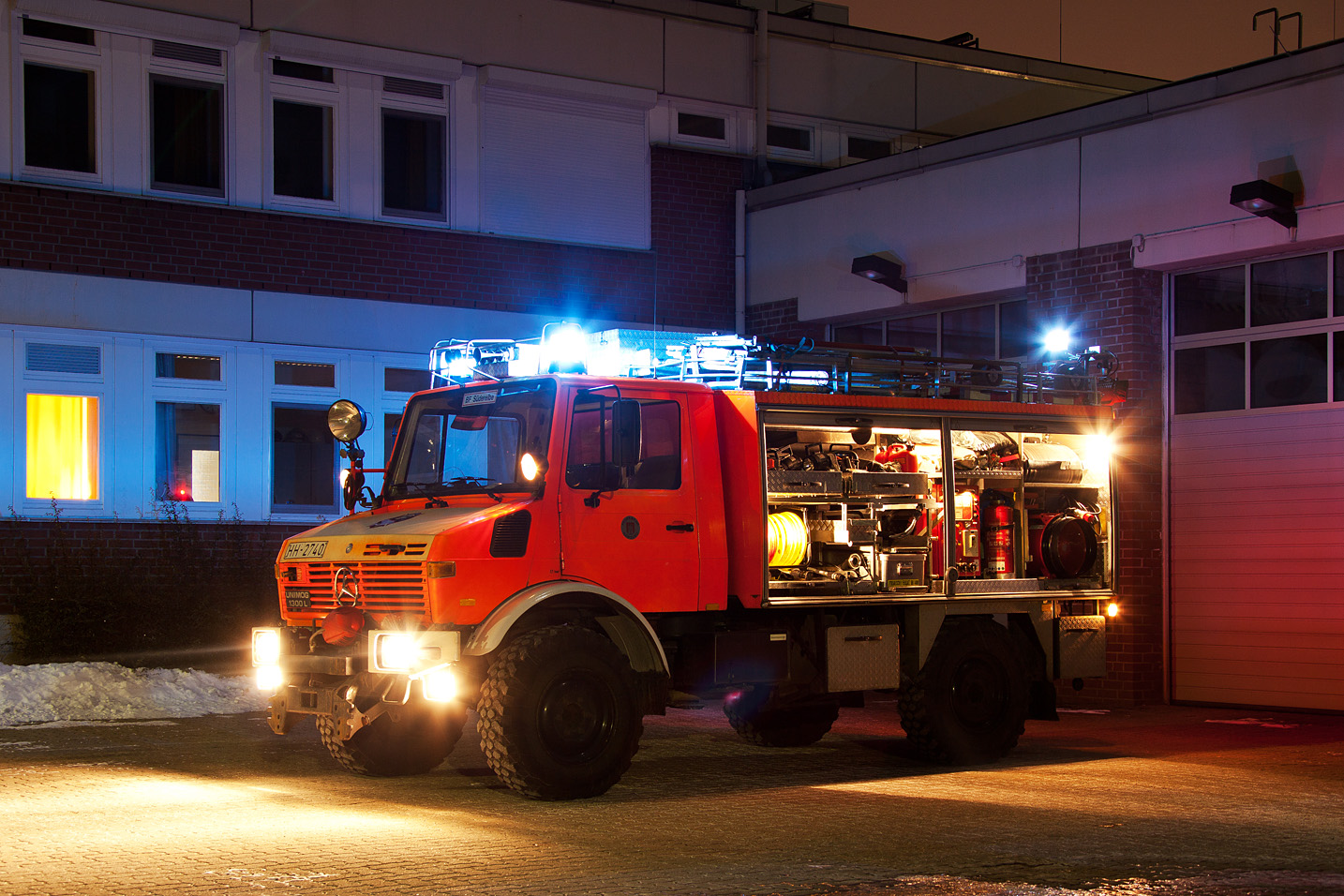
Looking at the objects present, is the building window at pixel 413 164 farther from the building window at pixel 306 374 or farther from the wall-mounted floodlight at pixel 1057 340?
the wall-mounted floodlight at pixel 1057 340

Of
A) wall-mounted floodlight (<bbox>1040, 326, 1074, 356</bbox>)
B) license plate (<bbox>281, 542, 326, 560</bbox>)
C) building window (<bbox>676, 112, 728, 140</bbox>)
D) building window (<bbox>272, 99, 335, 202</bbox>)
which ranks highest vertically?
building window (<bbox>676, 112, 728, 140</bbox>)

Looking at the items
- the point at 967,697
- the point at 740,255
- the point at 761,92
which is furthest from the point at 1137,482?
the point at 761,92

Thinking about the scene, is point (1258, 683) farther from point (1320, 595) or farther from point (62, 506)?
point (62, 506)

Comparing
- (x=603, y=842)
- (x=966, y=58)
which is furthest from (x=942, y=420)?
Result: (x=966, y=58)

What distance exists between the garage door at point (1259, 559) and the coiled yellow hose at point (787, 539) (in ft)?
21.7

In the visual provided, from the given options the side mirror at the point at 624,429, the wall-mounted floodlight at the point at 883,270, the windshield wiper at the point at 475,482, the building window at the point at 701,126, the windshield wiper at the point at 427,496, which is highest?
the building window at the point at 701,126

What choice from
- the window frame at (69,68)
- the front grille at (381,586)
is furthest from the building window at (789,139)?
the front grille at (381,586)

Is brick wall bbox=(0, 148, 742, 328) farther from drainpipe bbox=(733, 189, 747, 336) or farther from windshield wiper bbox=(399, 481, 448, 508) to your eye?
windshield wiper bbox=(399, 481, 448, 508)

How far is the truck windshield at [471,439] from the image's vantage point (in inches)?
389

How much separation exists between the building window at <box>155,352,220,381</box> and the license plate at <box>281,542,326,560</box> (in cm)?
868

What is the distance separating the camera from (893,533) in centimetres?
1167

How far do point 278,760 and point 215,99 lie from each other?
Result: 34.2 ft

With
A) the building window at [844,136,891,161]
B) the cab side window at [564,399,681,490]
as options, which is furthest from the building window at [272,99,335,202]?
the cab side window at [564,399,681,490]

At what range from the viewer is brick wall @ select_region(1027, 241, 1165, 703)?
15.9 m
